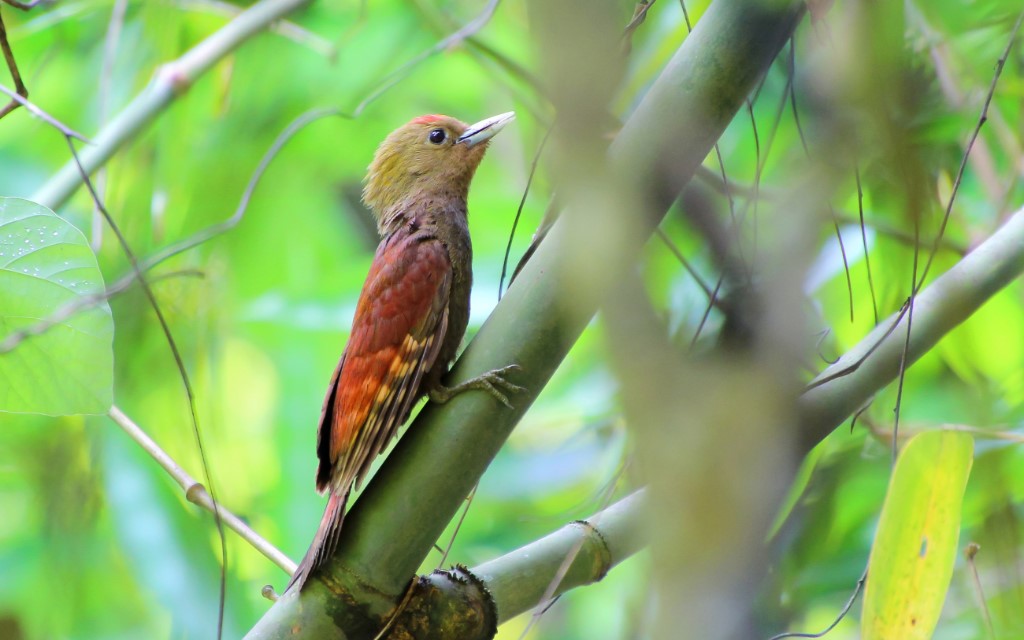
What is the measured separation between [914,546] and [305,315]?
7.11ft

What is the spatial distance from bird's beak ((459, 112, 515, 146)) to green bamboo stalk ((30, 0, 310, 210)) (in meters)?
0.50

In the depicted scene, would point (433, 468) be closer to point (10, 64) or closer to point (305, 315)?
point (10, 64)

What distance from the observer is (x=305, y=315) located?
3088mm

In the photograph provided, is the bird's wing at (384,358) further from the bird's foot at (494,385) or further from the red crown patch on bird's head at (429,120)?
the red crown patch on bird's head at (429,120)

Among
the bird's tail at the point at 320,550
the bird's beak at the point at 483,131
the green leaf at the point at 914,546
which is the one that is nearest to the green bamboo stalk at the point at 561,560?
the bird's tail at the point at 320,550

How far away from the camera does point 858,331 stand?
79.7 inches

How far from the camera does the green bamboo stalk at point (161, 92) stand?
86.9 inches

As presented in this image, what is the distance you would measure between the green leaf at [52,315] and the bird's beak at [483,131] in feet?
3.97

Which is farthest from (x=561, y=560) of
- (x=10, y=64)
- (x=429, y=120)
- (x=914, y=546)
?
(x=429, y=120)

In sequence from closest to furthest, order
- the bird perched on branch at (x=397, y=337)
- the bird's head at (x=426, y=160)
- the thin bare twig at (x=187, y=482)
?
the thin bare twig at (x=187, y=482) < the bird perched on branch at (x=397, y=337) < the bird's head at (x=426, y=160)

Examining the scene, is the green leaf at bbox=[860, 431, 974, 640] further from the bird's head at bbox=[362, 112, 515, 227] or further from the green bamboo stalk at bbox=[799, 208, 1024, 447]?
the bird's head at bbox=[362, 112, 515, 227]

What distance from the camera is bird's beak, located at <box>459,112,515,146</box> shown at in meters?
2.51

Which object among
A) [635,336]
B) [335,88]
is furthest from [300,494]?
[635,336]

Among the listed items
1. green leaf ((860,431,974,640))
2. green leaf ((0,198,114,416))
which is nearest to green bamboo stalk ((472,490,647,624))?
green leaf ((860,431,974,640))
